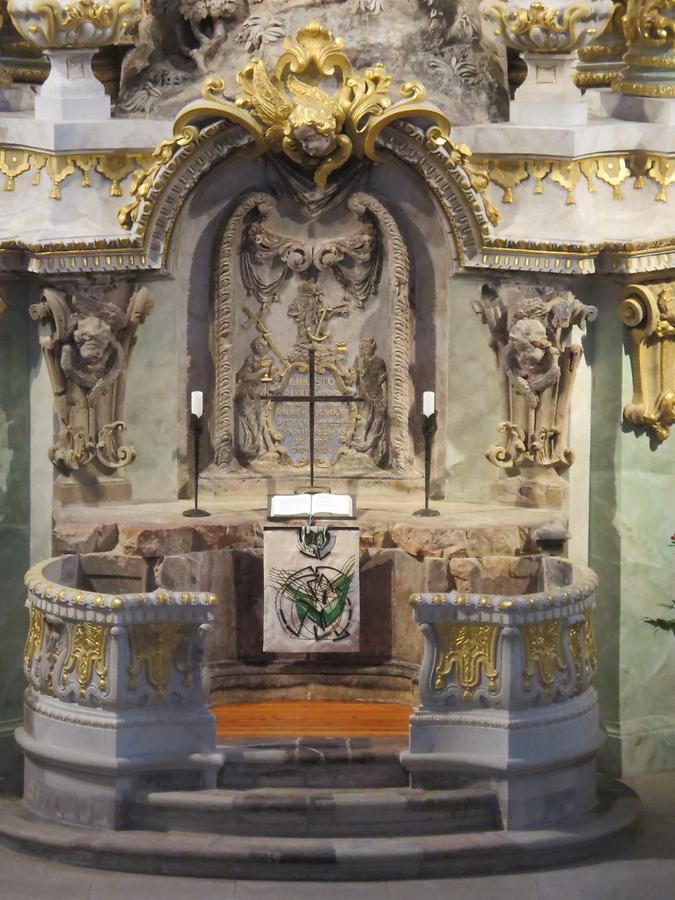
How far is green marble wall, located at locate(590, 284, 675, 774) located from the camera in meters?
19.2

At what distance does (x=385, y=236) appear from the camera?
63.9 feet

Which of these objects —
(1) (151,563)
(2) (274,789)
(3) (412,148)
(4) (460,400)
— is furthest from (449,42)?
(2) (274,789)

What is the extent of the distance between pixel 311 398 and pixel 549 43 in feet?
8.98

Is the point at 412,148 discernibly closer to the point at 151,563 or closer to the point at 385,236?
the point at 385,236

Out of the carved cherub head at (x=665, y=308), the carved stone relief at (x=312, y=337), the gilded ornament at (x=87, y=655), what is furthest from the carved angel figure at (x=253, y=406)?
the carved cherub head at (x=665, y=308)

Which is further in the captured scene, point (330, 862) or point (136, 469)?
point (136, 469)

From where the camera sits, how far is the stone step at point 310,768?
698 inches

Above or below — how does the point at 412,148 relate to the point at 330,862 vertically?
above

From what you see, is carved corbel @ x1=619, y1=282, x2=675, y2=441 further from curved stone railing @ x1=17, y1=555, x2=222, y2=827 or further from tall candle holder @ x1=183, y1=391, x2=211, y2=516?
curved stone railing @ x1=17, y1=555, x2=222, y2=827

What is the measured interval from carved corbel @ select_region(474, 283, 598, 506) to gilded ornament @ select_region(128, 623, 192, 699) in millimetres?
2705

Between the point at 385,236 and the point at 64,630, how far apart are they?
3.45m

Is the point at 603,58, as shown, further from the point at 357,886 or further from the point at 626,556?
the point at 357,886

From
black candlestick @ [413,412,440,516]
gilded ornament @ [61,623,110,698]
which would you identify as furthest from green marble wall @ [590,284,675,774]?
gilded ornament @ [61,623,110,698]

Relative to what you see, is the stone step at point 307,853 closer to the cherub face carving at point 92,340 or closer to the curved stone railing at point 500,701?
the curved stone railing at point 500,701
